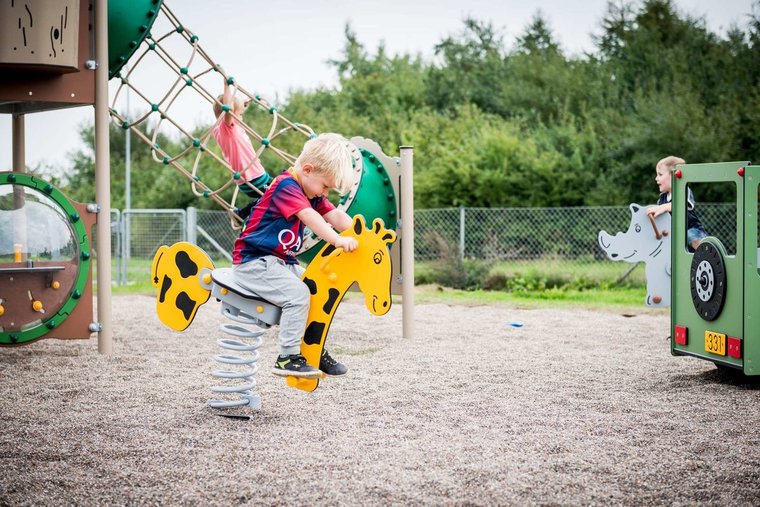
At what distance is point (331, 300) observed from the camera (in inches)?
181

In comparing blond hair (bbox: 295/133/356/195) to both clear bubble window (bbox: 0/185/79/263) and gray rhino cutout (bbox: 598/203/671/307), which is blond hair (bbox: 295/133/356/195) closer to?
clear bubble window (bbox: 0/185/79/263)

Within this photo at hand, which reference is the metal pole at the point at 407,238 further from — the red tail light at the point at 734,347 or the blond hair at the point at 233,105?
the red tail light at the point at 734,347

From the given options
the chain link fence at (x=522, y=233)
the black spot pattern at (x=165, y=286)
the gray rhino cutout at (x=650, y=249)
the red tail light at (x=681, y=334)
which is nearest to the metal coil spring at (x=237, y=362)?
the black spot pattern at (x=165, y=286)

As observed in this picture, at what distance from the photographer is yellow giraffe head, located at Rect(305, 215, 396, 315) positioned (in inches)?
178

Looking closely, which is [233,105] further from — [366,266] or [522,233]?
[522,233]

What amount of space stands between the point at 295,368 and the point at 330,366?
0.28 metres

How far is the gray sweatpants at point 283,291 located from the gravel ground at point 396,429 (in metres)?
0.48

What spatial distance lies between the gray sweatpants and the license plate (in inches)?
109

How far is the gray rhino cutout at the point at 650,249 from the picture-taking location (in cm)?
767

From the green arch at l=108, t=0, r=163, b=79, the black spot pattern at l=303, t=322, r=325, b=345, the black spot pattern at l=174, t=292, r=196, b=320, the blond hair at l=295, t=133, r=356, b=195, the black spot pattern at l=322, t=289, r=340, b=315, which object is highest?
the green arch at l=108, t=0, r=163, b=79

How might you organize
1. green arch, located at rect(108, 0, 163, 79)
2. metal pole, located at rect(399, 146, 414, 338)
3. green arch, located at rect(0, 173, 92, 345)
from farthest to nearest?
metal pole, located at rect(399, 146, 414, 338), green arch, located at rect(108, 0, 163, 79), green arch, located at rect(0, 173, 92, 345)

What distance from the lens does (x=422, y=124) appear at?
20719mm

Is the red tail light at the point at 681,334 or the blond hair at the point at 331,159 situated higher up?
the blond hair at the point at 331,159

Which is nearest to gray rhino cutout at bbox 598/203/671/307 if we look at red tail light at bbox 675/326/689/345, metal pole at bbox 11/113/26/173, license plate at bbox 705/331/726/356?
red tail light at bbox 675/326/689/345
